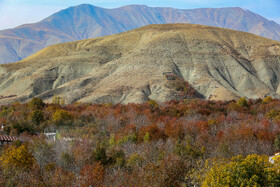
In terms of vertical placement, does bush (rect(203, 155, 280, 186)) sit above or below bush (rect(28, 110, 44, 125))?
above

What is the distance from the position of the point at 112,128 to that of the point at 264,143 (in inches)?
838

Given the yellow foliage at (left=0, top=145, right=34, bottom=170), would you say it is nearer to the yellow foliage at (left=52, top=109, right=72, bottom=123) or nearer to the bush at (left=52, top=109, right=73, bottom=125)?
the bush at (left=52, top=109, right=73, bottom=125)

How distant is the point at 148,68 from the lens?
10056cm

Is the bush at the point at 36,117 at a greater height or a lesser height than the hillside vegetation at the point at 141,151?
lesser

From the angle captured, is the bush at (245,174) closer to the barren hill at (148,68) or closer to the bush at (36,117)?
the bush at (36,117)

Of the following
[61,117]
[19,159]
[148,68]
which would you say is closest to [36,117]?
[61,117]

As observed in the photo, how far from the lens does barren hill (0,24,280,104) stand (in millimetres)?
90075

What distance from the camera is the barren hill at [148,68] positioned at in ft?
296

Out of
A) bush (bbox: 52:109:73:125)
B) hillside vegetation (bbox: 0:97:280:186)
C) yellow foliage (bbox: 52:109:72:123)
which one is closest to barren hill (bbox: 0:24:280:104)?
hillside vegetation (bbox: 0:97:280:186)

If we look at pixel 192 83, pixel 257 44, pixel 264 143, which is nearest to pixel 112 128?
pixel 264 143

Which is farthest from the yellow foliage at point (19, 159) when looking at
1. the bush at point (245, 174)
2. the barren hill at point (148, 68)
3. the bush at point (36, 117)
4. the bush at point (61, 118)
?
the barren hill at point (148, 68)

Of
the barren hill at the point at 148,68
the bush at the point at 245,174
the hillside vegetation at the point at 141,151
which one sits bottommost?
the barren hill at the point at 148,68

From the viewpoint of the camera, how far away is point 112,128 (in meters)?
48.0

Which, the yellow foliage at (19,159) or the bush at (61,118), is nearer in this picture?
the yellow foliage at (19,159)
